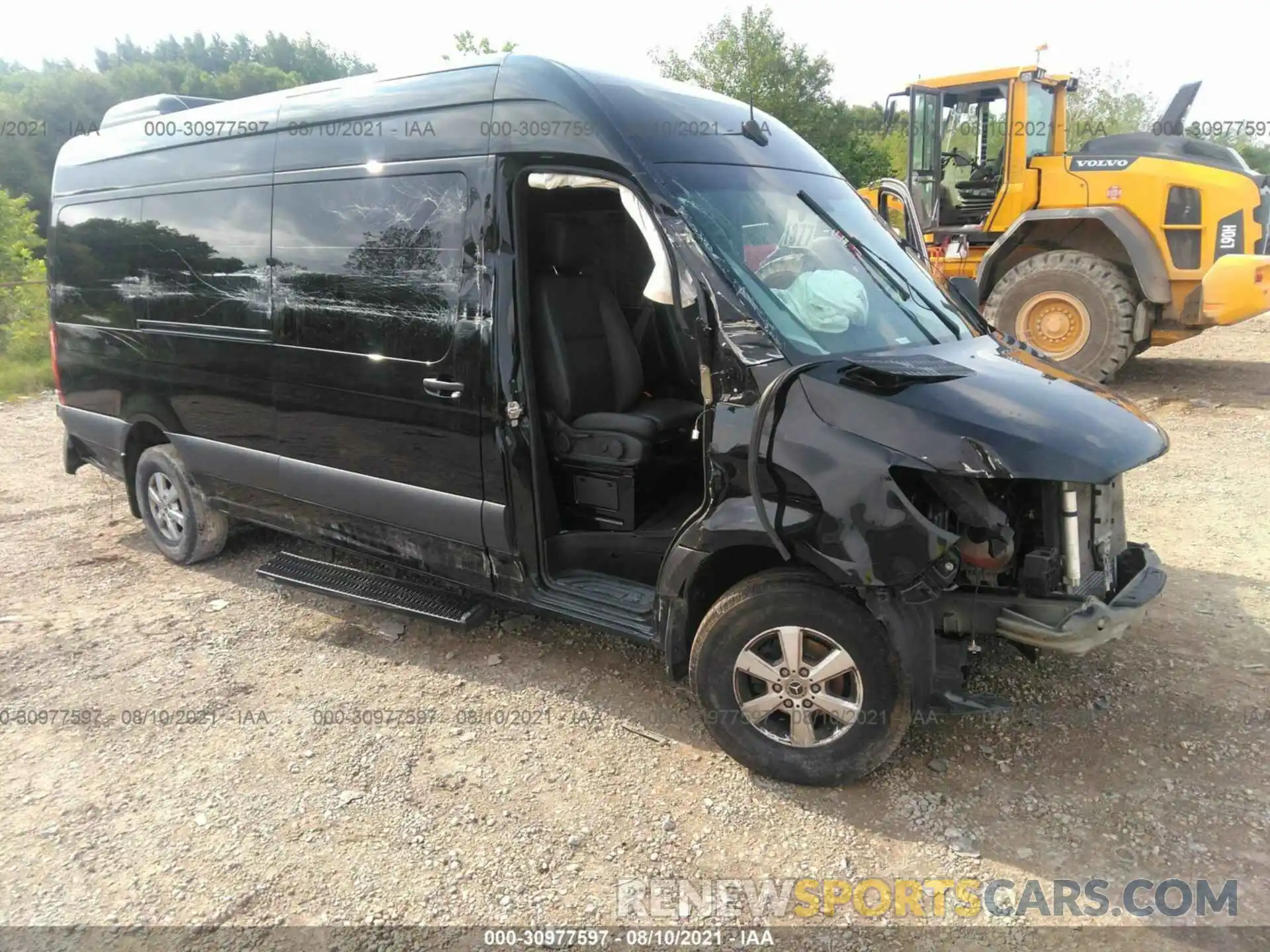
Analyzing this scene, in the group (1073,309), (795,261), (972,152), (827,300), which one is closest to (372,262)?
(795,261)

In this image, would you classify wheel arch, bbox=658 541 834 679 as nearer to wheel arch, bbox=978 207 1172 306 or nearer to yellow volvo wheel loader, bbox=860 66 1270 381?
yellow volvo wheel loader, bbox=860 66 1270 381

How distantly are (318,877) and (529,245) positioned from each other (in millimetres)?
2481

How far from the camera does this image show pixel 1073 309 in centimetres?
875

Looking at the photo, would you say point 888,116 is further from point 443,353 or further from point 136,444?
point 136,444

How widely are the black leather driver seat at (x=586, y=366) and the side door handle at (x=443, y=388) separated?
349 mm

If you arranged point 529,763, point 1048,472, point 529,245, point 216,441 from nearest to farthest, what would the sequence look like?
point 1048,472 → point 529,763 → point 529,245 → point 216,441

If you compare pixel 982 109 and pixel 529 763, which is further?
pixel 982 109

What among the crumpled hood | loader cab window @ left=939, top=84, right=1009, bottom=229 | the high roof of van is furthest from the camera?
loader cab window @ left=939, top=84, right=1009, bottom=229

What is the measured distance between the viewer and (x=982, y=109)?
9.22 m

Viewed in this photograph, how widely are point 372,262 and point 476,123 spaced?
2.62ft

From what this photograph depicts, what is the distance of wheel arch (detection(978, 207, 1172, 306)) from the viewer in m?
8.30

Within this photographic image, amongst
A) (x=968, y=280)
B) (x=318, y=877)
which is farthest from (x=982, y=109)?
(x=318, y=877)

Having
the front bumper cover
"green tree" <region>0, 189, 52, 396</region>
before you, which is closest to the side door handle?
the front bumper cover

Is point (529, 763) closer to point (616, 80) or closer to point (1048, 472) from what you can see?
point (1048, 472)
